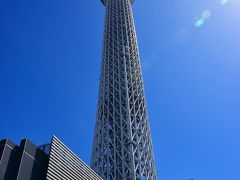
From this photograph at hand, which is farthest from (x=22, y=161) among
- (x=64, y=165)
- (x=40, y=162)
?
(x=64, y=165)

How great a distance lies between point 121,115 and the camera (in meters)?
45.7

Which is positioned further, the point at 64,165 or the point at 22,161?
the point at 64,165

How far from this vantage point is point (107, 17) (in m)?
65.2

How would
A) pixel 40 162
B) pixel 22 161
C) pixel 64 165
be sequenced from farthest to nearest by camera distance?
pixel 64 165
pixel 40 162
pixel 22 161

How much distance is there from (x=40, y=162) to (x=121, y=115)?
2259cm

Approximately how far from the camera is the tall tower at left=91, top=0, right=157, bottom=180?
1607 inches

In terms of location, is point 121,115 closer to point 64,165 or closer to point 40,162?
point 64,165

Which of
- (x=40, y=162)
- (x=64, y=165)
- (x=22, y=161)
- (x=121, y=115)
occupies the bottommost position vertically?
(x=22, y=161)

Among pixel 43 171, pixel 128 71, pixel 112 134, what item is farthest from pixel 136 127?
pixel 43 171

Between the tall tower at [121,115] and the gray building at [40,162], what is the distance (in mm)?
12437

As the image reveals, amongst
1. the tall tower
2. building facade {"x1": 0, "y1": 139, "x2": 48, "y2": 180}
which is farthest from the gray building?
the tall tower

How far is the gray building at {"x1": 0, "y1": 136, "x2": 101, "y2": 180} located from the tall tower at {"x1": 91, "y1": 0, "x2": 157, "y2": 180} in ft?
40.8

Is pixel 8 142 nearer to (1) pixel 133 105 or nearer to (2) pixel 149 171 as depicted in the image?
(2) pixel 149 171

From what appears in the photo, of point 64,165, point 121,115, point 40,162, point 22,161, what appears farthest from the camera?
point 121,115
